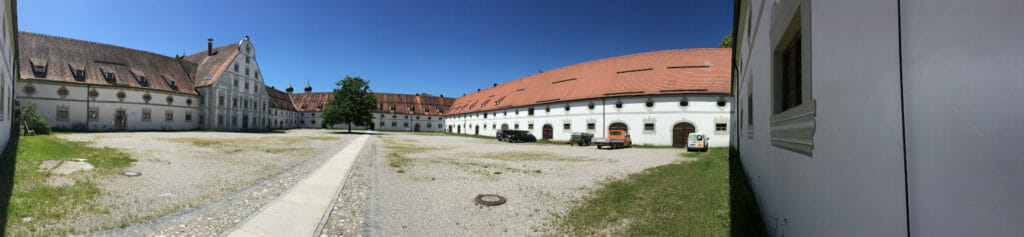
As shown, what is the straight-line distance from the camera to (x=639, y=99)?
29.1 m

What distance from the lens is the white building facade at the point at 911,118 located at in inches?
44.3

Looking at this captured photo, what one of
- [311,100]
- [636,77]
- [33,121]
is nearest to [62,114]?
[33,121]

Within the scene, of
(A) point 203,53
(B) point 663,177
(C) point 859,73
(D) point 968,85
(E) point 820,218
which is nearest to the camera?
(D) point 968,85

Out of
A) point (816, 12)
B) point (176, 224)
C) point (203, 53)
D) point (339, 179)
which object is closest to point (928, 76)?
point (816, 12)

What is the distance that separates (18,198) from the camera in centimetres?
556

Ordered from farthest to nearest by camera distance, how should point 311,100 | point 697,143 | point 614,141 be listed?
point 311,100, point 614,141, point 697,143

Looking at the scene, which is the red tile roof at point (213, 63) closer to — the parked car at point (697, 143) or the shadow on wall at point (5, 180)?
the shadow on wall at point (5, 180)

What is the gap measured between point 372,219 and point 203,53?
61571mm

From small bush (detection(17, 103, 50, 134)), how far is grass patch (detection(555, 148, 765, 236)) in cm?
3600

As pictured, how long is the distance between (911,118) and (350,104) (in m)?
49.1

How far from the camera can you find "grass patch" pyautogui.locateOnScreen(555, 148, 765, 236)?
4.80m

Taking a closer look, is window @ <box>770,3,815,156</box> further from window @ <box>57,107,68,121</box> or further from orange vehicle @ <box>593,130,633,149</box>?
window @ <box>57,107,68,121</box>

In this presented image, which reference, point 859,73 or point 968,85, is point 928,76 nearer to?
point 968,85

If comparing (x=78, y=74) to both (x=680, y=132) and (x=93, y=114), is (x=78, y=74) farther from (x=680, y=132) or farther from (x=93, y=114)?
(x=680, y=132)
